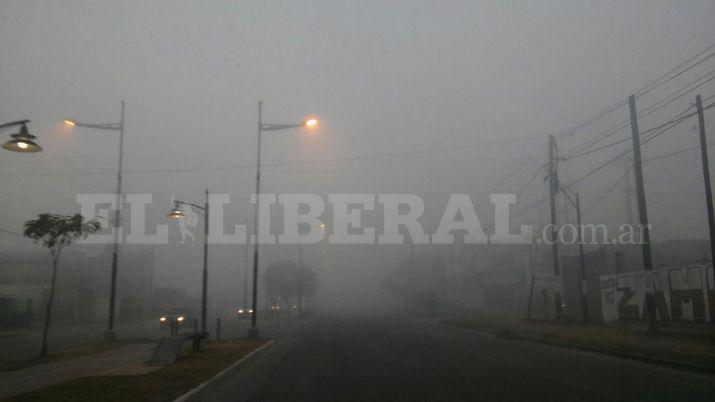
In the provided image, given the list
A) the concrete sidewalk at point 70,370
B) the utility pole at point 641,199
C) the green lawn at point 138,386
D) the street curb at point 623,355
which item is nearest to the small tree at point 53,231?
the concrete sidewalk at point 70,370

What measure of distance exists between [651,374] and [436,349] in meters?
8.10

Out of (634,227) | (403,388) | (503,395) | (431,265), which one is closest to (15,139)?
(403,388)

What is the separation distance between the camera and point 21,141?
1236cm

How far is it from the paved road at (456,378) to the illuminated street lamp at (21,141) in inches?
232

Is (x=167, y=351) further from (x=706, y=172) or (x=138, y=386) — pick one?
(x=706, y=172)

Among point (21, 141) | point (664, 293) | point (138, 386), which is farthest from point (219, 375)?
point (664, 293)

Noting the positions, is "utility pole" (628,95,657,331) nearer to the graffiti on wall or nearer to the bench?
the graffiti on wall

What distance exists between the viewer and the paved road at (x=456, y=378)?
11375 mm

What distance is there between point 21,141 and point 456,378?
9.86 meters

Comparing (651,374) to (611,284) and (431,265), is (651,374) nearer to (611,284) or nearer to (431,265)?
(611,284)

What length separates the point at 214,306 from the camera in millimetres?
100938

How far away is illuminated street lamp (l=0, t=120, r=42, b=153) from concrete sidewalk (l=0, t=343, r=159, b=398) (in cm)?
457

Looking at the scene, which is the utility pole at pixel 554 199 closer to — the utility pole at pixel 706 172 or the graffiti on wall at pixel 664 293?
the graffiti on wall at pixel 664 293

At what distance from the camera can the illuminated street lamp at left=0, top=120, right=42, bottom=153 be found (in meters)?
12.4
